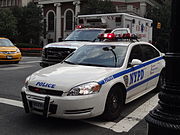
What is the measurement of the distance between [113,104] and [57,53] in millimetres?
4919

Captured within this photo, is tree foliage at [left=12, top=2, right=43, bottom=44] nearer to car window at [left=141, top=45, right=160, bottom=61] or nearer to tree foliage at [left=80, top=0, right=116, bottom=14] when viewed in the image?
tree foliage at [left=80, top=0, right=116, bottom=14]

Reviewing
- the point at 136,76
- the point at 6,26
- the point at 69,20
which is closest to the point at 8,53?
the point at 136,76

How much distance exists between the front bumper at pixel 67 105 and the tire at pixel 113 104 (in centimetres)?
23

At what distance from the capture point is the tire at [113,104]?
14.9 feet

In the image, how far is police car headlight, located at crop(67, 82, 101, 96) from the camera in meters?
4.21

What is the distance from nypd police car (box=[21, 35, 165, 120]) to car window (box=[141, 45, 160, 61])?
0.46 ft

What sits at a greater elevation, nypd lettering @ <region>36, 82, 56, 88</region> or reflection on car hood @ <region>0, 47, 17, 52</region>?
reflection on car hood @ <region>0, 47, 17, 52</region>

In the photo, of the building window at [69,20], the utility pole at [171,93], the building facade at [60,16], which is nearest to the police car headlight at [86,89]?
the utility pole at [171,93]

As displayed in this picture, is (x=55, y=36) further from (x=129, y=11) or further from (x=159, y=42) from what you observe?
(x=159, y=42)

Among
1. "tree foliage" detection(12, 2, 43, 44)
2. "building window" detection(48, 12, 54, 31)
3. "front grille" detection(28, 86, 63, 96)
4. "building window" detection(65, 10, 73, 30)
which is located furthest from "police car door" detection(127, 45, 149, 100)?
"building window" detection(48, 12, 54, 31)

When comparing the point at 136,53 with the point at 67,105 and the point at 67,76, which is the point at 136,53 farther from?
the point at 67,105

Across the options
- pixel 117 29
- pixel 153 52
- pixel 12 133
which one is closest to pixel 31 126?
pixel 12 133

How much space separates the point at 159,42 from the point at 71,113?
33.1 meters

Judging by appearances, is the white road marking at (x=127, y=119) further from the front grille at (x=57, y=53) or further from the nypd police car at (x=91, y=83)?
the front grille at (x=57, y=53)
